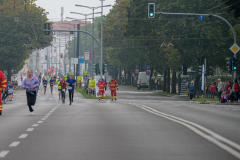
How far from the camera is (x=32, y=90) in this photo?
20.4m

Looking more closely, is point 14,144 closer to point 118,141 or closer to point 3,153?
point 3,153

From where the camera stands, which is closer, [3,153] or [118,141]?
[3,153]

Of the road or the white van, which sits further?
the white van

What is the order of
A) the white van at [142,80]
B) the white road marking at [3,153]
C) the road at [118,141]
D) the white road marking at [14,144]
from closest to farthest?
the white road marking at [3,153] → the road at [118,141] → the white road marking at [14,144] → the white van at [142,80]

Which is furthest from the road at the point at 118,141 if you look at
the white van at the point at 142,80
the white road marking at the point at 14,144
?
the white van at the point at 142,80

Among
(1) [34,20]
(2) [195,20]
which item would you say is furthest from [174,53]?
(1) [34,20]

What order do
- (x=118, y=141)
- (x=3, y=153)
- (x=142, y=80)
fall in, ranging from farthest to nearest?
1. (x=142, y=80)
2. (x=118, y=141)
3. (x=3, y=153)

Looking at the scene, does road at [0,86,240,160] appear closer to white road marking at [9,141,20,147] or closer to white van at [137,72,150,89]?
white road marking at [9,141,20,147]

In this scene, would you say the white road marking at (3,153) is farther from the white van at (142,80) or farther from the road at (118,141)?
the white van at (142,80)

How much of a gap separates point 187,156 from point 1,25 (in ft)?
232

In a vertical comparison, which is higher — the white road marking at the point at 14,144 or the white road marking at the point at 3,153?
the white road marking at the point at 3,153

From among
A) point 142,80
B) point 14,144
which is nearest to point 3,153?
point 14,144

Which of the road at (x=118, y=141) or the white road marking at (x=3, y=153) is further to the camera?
the road at (x=118, y=141)

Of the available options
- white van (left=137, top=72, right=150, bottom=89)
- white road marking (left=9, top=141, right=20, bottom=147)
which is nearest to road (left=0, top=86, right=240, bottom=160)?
white road marking (left=9, top=141, right=20, bottom=147)
